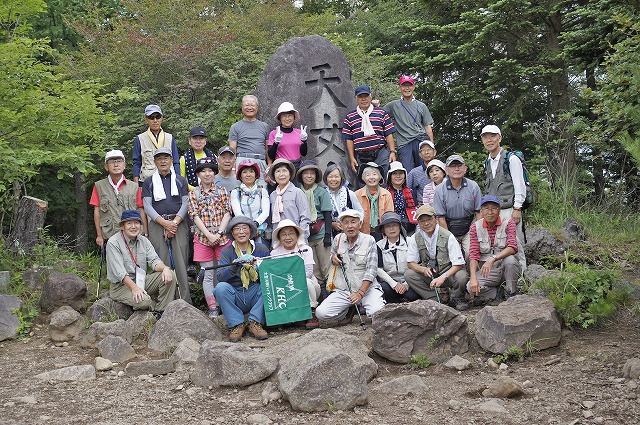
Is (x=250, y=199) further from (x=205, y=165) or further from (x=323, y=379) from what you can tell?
(x=323, y=379)

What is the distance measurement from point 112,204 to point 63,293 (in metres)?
1.16

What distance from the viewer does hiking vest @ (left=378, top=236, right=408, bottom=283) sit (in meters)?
7.40

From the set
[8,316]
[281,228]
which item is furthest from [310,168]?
[8,316]

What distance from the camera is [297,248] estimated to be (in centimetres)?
Result: 727

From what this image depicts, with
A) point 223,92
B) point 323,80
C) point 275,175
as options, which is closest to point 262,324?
point 275,175

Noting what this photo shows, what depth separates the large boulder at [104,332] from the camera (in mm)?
6859

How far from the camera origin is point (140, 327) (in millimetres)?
7031

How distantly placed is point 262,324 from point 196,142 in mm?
2559

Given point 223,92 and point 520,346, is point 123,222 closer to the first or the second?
point 520,346

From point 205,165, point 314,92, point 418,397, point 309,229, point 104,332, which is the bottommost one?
point 418,397

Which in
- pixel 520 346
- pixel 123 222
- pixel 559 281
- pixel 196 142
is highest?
pixel 196 142

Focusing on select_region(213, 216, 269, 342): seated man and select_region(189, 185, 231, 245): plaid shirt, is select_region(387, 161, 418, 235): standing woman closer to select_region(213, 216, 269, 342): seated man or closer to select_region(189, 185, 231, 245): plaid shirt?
select_region(213, 216, 269, 342): seated man

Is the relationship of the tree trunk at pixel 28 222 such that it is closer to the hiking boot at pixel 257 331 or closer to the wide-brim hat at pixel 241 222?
the wide-brim hat at pixel 241 222

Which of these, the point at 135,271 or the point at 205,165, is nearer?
the point at 135,271
